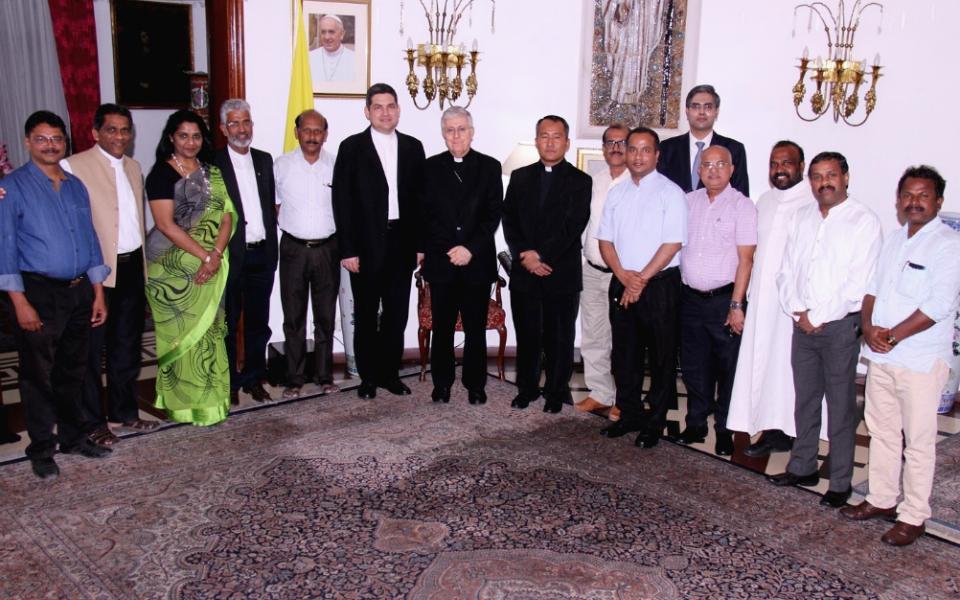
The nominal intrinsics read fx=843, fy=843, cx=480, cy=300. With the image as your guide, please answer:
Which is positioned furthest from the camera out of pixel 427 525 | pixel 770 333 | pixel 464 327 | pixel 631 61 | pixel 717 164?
pixel 631 61

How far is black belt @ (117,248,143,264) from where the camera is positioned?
4.41 m

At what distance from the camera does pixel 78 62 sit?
321 inches

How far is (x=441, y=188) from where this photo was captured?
4.93m

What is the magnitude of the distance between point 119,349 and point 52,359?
0.57 meters

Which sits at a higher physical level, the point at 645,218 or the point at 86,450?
the point at 645,218

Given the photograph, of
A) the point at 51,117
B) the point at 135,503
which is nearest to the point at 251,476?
the point at 135,503

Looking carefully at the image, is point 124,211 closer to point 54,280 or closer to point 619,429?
point 54,280

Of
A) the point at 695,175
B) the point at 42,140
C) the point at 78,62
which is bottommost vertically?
the point at 695,175

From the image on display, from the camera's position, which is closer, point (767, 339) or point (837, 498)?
point (837, 498)

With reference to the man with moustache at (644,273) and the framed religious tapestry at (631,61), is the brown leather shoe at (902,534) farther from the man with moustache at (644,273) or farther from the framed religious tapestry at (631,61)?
the framed religious tapestry at (631,61)

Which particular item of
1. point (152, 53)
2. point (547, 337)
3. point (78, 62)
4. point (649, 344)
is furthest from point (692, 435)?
point (152, 53)

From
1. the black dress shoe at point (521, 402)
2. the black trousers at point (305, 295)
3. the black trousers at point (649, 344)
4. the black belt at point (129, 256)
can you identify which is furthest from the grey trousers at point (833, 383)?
the black belt at point (129, 256)

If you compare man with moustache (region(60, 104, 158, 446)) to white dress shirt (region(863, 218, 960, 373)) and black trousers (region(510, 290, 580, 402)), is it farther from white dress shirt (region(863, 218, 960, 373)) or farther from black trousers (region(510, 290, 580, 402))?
white dress shirt (region(863, 218, 960, 373))

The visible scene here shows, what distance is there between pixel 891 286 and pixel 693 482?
1315 millimetres
